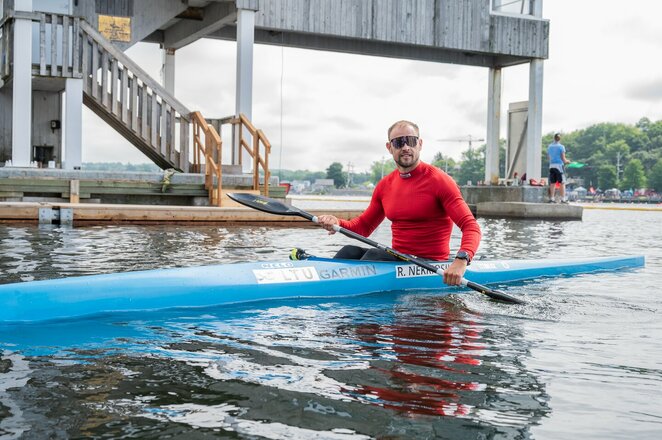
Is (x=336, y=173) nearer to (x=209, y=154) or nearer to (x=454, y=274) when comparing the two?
(x=209, y=154)

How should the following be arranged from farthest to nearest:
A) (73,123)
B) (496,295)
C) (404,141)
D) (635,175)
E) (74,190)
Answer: (635,175) → (73,123) → (74,190) → (496,295) → (404,141)

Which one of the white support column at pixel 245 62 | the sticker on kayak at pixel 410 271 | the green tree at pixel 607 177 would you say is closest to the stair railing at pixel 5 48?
the white support column at pixel 245 62

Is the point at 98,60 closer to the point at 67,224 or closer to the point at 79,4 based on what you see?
the point at 79,4

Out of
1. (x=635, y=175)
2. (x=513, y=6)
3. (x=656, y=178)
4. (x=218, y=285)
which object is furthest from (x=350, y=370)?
(x=656, y=178)

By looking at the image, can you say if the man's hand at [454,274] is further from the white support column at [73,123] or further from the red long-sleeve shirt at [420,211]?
the white support column at [73,123]

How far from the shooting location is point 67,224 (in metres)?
12.2

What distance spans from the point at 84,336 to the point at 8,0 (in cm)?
1473

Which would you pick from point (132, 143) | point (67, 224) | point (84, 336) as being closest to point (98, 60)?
point (132, 143)

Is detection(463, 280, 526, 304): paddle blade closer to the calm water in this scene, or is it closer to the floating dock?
the calm water

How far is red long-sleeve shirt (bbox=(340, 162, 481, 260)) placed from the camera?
5848 millimetres

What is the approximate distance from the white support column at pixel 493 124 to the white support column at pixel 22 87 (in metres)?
13.9

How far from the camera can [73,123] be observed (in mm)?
15273

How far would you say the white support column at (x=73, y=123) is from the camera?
15211mm

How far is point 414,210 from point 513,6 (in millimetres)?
18223
